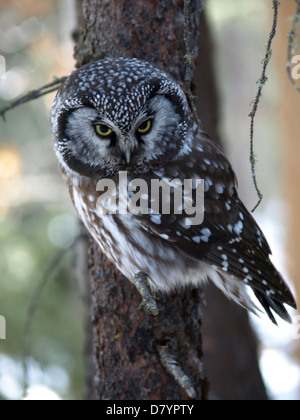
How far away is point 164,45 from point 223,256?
0.98 m

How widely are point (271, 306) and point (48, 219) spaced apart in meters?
4.71

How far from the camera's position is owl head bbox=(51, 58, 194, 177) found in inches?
88.7

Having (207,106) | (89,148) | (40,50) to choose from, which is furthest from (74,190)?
(40,50)

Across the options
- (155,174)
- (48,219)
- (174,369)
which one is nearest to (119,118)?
(155,174)

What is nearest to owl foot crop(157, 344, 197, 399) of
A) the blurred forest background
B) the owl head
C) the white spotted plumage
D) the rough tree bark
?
the rough tree bark

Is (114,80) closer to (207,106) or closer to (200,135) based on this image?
(200,135)

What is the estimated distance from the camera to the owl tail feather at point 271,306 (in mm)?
2707

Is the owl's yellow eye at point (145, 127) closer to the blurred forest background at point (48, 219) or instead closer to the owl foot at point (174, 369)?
the owl foot at point (174, 369)

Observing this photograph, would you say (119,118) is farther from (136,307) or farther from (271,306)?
(271,306)

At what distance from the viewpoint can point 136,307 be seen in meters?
2.73

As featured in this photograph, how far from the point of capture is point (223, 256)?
2572 millimetres

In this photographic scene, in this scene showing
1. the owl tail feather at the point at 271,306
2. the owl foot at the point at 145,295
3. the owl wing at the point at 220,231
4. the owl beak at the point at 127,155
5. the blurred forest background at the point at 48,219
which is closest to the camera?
the owl foot at the point at 145,295

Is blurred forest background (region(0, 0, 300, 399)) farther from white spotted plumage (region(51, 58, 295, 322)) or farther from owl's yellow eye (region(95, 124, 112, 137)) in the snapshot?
owl's yellow eye (region(95, 124, 112, 137))

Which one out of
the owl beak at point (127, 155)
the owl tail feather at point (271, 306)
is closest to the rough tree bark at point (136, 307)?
the owl tail feather at point (271, 306)
